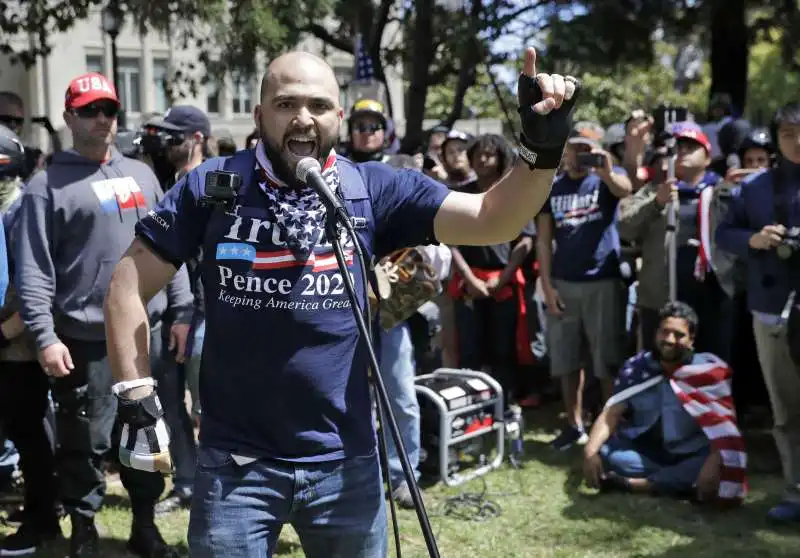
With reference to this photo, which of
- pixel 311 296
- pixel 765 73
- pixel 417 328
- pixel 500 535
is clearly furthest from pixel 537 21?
pixel 765 73

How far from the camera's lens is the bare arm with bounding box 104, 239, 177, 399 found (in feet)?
8.61

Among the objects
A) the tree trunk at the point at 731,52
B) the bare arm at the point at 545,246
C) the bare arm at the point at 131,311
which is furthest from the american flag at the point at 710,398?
the tree trunk at the point at 731,52

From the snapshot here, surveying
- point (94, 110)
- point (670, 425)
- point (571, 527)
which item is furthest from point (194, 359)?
point (670, 425)

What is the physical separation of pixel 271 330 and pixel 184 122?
126 inches

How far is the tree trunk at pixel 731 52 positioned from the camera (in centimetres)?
1480

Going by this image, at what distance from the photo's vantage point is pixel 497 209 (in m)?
2.57

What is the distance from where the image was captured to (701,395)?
223 inches

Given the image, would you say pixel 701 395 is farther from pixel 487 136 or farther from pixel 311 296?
pixel 311 296

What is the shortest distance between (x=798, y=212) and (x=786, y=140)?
0.38 metres

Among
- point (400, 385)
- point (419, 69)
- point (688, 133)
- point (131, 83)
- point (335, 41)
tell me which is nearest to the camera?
point (400, 385)

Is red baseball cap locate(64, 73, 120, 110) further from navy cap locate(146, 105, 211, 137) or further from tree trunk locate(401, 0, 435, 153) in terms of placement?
tree trunk locate(401, 0, 435, 153)

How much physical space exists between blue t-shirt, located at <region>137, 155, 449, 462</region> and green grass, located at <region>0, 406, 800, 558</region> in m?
2.27

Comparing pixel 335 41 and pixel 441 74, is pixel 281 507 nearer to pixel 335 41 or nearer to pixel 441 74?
pixel 441 74

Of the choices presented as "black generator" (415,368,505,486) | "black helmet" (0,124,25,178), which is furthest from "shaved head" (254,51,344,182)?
"black generator" (415,368,505,486)
